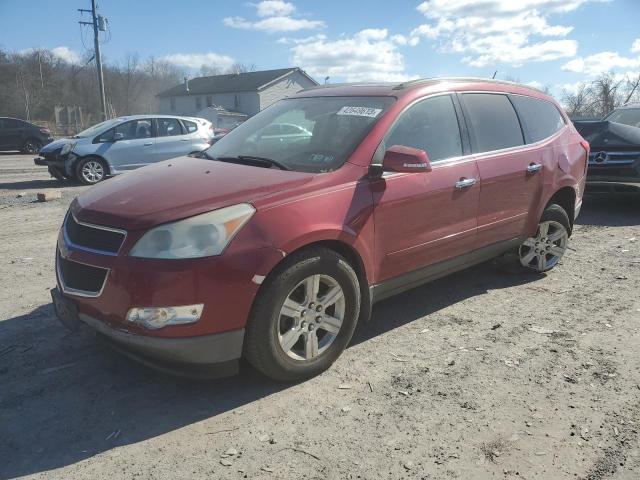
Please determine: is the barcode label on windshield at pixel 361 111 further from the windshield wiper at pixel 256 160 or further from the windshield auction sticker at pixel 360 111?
the windshield wiper at pixel 256 160

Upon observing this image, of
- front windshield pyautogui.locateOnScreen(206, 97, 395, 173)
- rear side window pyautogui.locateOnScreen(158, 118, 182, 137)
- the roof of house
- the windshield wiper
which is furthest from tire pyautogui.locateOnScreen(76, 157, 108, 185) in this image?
the roof of house

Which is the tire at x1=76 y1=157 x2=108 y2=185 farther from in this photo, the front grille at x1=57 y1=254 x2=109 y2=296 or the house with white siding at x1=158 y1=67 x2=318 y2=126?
the house with white siding at x1=158 y1=67 x2=318 y2=126

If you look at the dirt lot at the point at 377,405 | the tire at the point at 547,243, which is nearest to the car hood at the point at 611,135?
the tire at the point at 547,243

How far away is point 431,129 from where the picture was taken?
3943 millimetres

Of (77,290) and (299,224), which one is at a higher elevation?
(299,224)

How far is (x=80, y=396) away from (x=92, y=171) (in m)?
10.1

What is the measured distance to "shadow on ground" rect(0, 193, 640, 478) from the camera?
2664 mm

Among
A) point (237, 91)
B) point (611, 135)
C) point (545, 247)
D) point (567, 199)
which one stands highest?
point (237, 91)

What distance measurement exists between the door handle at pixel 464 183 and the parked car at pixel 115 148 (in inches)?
394

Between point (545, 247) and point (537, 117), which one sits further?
point (545, 247)

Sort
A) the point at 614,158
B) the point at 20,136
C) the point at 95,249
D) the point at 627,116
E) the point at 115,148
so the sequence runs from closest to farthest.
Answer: the point at 95,249 < the point at 614,158 < the point at 627,116 < the point at 115,148 < the point at 20,136

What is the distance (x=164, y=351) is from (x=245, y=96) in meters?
56.1

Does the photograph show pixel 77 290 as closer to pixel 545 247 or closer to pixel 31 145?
pixel 545 247

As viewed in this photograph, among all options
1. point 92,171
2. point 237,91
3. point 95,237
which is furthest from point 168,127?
point 237,91
